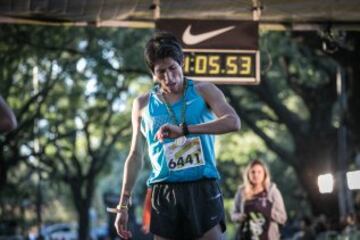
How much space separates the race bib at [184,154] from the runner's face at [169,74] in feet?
0.94

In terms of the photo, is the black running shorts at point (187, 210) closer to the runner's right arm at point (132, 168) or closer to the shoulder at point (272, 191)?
the runner's right arm at point (132, 168)

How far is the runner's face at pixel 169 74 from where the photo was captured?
14.0ft

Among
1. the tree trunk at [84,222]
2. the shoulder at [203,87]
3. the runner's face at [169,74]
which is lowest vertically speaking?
the tree trunk at [84,222]

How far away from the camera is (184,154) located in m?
4.34

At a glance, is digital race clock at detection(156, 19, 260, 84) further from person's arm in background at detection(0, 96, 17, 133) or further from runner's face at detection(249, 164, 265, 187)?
person's arm in background at detection(0, 96, 17, 133)

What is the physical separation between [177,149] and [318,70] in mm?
19463

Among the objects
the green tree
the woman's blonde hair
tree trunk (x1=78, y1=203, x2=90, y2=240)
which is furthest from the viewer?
tree trunk (x1=78, y1=203, x2=90, y2=240)

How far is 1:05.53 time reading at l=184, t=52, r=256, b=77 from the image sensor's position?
31.5 feet

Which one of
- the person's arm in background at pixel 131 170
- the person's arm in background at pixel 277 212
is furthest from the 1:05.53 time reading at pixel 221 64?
the person's arm in background at pixel 131 170

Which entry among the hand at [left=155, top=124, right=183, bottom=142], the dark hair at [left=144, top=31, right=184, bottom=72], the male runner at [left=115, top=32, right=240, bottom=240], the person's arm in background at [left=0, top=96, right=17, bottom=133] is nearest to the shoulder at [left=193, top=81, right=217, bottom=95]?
the male runner at [left=115, top=32, right=240, bottom=240]

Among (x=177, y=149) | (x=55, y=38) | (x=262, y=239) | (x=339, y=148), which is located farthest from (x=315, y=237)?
(x=177, y=149)

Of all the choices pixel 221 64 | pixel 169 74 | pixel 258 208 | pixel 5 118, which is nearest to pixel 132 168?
pixel 169 74

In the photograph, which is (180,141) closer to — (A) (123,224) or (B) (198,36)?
(A) (123,224)

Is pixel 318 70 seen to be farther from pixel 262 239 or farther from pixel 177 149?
pixel 177 149
